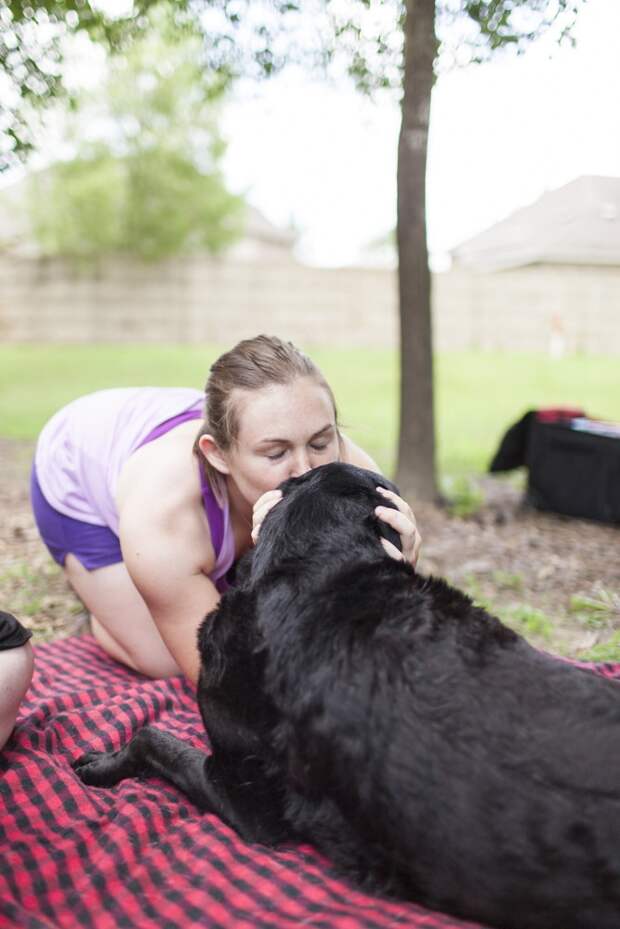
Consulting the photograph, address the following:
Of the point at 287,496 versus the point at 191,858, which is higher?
the point at 287,496

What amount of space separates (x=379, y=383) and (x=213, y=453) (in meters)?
10.2

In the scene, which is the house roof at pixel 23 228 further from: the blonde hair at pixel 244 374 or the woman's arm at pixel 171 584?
the woman's arm at pixel 171 584

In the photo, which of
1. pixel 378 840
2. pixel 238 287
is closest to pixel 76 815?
pixel 378 840

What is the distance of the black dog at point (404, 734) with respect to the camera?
148 centimetres

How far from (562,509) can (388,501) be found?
11.4 ft

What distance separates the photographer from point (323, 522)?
189 centimetres

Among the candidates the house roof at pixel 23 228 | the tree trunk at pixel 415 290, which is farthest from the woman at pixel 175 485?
the house roof at pixel 23 228

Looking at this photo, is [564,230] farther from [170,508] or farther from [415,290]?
[170,508]

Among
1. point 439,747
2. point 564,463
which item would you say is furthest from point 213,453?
point 564,463

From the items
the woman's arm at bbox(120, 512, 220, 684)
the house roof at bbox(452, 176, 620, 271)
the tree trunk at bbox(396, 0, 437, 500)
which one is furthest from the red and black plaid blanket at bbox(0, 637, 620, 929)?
the tree trunk at bbox(396, 0, 437, 500)

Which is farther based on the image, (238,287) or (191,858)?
(238,287)

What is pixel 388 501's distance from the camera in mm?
2062

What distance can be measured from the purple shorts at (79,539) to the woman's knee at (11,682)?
0.90m

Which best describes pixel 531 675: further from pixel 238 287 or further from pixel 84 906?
pixel 238 287
